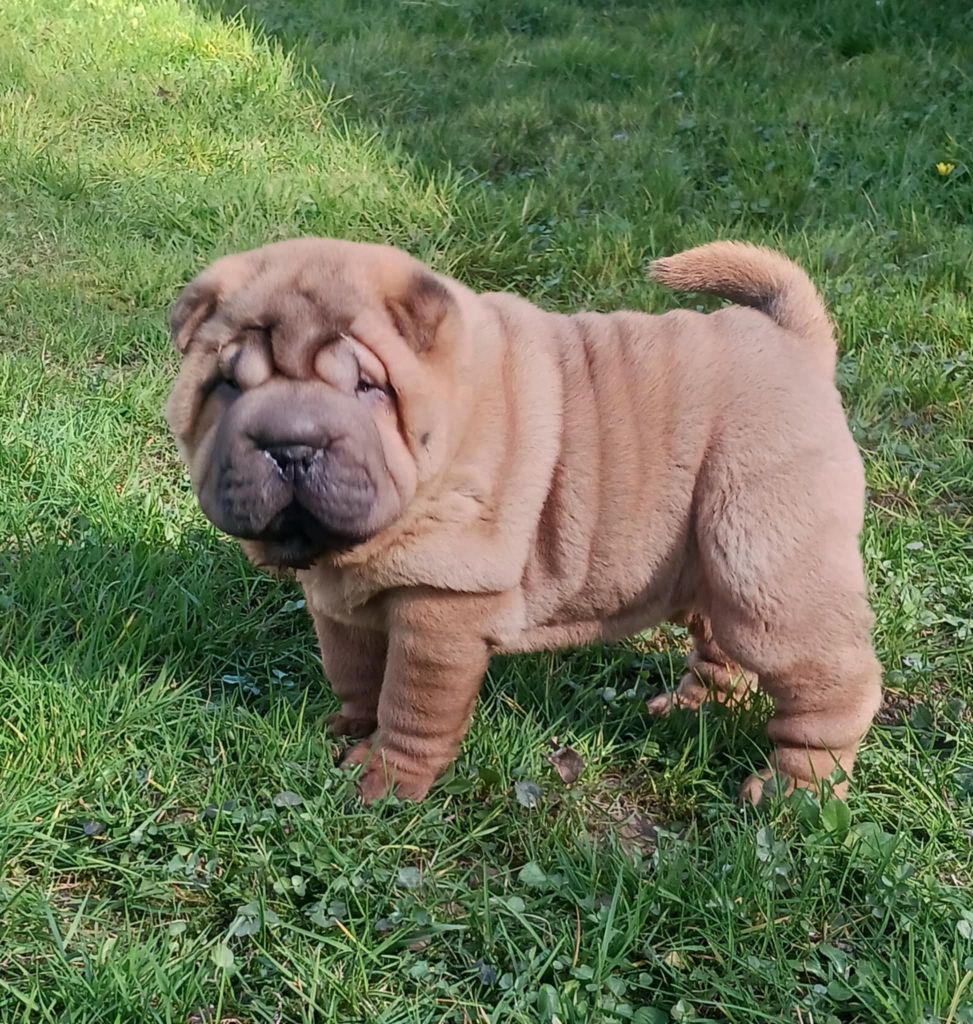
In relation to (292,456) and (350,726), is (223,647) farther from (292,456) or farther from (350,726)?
(292,456)

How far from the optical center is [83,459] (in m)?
3.50

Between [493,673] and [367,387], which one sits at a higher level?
[367,387]

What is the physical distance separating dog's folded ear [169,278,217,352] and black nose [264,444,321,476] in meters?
0.38

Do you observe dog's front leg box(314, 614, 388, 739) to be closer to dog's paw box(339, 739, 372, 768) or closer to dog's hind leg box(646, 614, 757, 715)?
dog's paw box(339, 739, 372, 768)

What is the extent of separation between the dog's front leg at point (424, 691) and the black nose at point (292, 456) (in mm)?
470

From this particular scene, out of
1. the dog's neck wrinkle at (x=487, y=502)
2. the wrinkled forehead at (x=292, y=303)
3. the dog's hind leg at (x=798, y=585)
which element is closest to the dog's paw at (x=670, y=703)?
the dog's hind leg at (x=798, y=585)

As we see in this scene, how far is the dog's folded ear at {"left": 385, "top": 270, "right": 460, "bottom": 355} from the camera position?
2000 mm

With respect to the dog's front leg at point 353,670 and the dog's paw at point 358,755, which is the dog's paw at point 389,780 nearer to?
the dog's paw at point 358,755

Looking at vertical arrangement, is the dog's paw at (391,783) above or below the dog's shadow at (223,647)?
above

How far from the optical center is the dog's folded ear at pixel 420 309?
200 centimetres

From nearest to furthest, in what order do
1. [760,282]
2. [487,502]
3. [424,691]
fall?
[487,502], [424,691], [760,282]

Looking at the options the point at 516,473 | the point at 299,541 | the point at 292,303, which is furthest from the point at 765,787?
the point at 292,303

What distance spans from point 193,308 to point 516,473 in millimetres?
761

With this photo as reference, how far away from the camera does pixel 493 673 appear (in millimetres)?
2867
